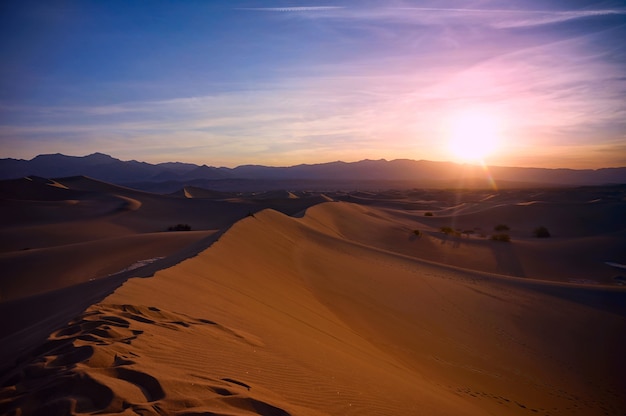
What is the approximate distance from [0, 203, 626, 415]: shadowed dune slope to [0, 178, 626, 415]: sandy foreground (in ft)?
0.10

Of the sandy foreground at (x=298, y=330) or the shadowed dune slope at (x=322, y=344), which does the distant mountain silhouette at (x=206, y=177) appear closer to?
the sandy foreground at (x=298, y=330)

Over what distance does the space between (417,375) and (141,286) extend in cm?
454

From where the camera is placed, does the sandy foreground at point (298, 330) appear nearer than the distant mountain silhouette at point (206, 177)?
Yes

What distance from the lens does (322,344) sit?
20.0 feet

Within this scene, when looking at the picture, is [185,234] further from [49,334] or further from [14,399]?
[14,399]

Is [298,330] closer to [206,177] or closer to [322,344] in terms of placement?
[322,344]

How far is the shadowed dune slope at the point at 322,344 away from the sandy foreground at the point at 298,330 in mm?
30

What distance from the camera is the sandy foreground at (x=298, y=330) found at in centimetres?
338

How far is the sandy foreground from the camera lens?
3381 mm

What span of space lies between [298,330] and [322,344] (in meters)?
0.54

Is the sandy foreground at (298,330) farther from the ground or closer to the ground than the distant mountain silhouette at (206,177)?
closer to the ground

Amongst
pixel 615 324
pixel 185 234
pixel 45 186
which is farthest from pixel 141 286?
pixel 45 186

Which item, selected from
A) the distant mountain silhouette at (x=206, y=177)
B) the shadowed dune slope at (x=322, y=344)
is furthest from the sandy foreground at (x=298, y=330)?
the distant mountain silhouette at (x=206, y=177)

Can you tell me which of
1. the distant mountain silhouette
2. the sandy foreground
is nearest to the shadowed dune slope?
the sandy foreground
